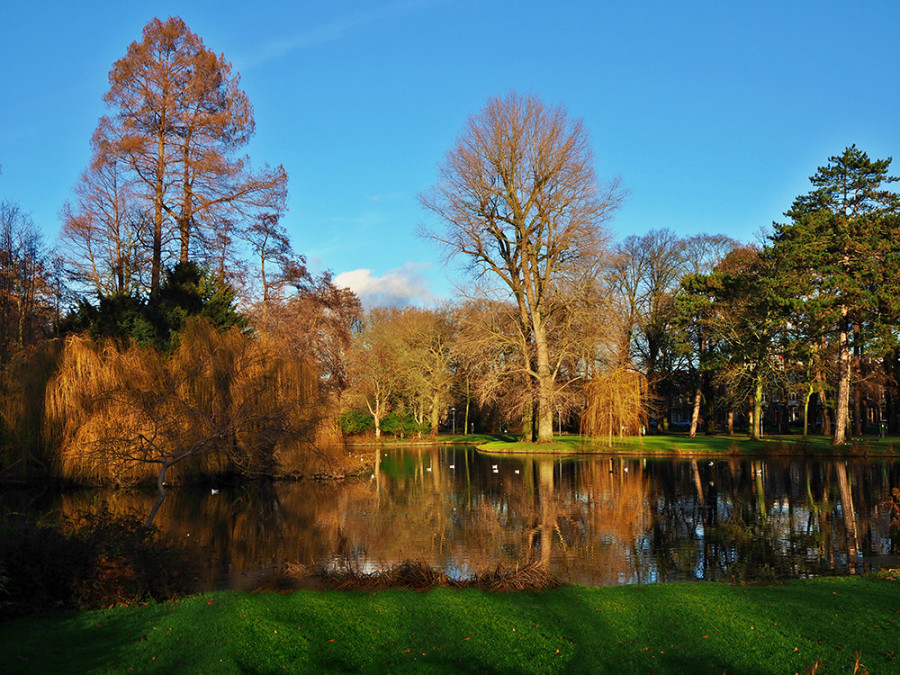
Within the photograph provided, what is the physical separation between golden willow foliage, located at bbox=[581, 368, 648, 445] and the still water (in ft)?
27.6

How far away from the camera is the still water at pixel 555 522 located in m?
10.5

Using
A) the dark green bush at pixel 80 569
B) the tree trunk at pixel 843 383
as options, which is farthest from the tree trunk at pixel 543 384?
the dark green bush at pixel 80 569

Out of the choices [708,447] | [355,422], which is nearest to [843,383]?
[708,447]

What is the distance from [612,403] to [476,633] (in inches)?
1101

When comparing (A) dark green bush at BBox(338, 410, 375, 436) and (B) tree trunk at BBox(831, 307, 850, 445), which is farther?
(A) dark green bush at BBox(338, 410, 375, 436)

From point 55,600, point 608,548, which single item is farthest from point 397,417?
point 55,600

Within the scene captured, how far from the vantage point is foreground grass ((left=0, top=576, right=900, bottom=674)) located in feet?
19.4

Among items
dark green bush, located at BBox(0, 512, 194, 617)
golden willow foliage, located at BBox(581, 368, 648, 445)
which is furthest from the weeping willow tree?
golden willow foliage, located at BBox(581, 368, 648, 445)

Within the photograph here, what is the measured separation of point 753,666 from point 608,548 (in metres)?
5.98

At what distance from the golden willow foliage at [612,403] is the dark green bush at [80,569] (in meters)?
27.1

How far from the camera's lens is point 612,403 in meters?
33.5

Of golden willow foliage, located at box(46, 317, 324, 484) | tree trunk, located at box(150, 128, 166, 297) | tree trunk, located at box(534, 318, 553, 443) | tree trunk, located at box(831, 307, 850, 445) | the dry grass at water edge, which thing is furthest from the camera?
tree trunk, located at box(534, 318, 553, 443)

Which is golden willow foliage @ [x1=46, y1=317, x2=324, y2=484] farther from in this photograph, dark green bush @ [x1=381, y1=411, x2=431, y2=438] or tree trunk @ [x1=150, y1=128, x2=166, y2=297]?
dark green bush @ [x1=381, y1=411, x2=431, y2=438]

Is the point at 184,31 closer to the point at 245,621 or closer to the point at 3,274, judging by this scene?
the point at 3,274
